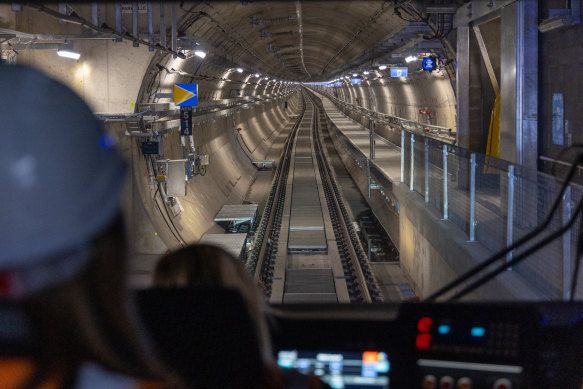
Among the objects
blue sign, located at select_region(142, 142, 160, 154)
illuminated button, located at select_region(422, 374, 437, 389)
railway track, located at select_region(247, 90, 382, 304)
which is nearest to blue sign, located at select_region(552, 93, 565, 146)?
railway track, located at select_region(247, 90, 382, 304)

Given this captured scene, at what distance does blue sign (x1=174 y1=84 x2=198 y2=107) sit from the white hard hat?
11.7 m

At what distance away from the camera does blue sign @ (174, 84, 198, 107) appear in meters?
12.5

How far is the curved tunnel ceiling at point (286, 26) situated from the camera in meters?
14.5

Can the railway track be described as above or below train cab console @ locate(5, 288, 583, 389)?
below

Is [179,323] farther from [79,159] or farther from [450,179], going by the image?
[450,179]

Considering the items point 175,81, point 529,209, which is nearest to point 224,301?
point 529,209

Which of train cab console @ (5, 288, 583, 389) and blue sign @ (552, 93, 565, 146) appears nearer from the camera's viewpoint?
train cab console @ (5, 288, 583, 389)

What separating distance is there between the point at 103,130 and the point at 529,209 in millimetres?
4265

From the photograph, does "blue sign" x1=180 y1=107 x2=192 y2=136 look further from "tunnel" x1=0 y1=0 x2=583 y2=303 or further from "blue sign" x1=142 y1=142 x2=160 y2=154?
"blue sign" x1=142 y1=142 x2=160 y2=154

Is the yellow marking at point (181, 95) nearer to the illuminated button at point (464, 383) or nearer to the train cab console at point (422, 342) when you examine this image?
the train cab console at point (422, 342)

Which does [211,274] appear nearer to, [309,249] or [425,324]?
[425,324]

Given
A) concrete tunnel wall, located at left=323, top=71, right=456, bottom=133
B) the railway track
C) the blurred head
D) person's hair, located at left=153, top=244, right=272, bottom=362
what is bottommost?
the railway track

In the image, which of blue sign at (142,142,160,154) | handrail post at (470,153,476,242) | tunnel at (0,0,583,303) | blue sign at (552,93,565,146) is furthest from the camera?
blue sign at (142,142,160,154)

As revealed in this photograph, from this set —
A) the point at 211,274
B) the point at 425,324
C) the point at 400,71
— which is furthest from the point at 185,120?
the point at 400,71
